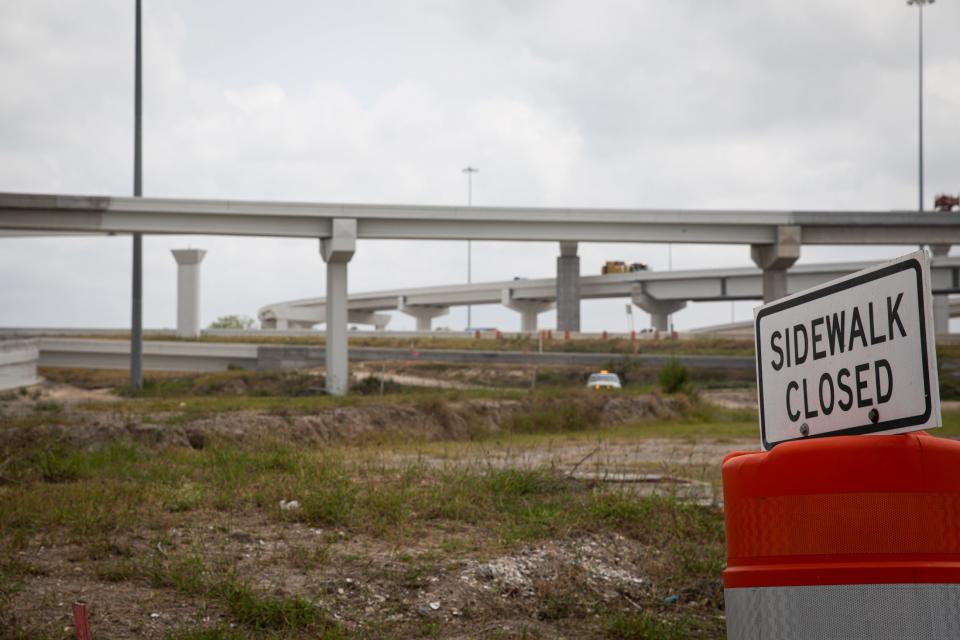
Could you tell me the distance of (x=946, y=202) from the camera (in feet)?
178

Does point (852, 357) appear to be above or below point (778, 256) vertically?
below

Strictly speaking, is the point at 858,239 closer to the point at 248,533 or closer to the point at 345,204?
the point at 345,204

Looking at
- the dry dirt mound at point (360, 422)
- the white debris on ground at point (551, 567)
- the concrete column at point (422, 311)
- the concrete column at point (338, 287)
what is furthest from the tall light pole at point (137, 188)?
the concrete column at point (422, 311)

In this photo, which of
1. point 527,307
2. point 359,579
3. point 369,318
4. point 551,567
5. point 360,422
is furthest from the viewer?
point 369,318

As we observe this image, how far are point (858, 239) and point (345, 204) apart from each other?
19.4 meters

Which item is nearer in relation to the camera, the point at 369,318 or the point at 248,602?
the point at 248,602

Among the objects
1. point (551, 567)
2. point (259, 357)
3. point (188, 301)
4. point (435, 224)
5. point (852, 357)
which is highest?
point (435, 224)

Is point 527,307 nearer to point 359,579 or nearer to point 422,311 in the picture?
point 422,311

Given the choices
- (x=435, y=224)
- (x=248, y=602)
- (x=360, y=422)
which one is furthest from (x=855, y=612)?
(x=435, y=224)

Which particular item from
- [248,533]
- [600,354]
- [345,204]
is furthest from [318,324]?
[248,533]

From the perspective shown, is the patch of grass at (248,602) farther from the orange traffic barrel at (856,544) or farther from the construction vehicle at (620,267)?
the construction vehicle at (620,267)

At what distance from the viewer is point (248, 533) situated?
777 cm

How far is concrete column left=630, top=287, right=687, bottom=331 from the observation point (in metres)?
78.2

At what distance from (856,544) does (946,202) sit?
57535 mm
